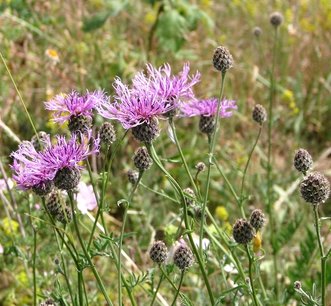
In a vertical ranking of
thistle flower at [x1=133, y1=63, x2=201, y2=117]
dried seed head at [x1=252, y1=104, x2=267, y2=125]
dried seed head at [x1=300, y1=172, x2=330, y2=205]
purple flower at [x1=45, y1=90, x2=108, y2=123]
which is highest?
dried seed head at [x1=252, y1=104, x2=267, y2=125]

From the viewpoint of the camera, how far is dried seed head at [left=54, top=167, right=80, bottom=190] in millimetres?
1330

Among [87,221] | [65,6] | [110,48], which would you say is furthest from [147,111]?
[65,6]

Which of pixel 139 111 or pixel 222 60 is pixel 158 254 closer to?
pixel 139 111

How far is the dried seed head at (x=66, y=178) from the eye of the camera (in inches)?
52.4

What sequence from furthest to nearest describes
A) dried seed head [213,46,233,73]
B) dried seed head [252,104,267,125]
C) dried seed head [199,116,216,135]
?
dried seed head [252,104,267,125]
dried seed head [199,116,216,135]
dried seed head [213,46,233,73]

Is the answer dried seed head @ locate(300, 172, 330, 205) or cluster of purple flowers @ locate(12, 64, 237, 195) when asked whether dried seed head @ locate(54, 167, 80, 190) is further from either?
dried seed head @ locate(300, 172, 330, 205)

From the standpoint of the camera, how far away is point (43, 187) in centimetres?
142

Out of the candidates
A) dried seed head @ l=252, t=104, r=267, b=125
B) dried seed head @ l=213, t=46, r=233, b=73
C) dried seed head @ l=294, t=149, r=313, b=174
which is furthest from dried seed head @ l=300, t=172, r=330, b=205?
dried seed head @ l=252, t=104, r=267, b=125

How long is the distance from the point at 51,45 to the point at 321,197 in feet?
9.17

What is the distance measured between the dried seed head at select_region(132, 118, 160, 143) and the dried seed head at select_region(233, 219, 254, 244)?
0.99ft

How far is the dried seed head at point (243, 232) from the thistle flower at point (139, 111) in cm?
30

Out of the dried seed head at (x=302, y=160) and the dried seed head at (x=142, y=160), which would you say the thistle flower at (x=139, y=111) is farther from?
the dried seed head at (x=302, y=160)

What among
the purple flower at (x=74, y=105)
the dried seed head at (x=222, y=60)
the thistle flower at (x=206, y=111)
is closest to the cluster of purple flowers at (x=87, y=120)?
the purple flower at (x=74, y=105)

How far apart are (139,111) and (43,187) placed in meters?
0.27
